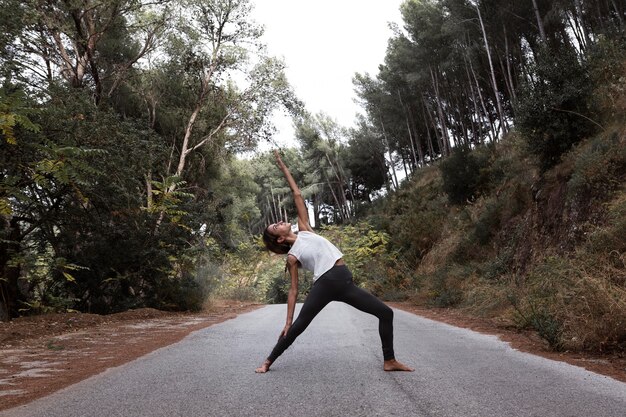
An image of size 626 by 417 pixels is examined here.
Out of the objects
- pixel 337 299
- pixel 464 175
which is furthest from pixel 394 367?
pixel 464 175

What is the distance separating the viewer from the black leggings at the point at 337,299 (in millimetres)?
4691

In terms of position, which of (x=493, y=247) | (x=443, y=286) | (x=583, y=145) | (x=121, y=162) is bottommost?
(x=443, y=286)

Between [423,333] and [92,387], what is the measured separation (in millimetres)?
5567

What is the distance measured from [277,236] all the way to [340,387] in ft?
5.10

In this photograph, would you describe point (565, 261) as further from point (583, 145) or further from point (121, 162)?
point (121, 162)

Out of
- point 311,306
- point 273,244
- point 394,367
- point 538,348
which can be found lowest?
point 538,348

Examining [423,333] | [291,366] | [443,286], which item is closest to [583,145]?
[443,286]

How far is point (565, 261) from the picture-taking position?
376 inches

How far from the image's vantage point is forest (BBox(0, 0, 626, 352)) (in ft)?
29.6

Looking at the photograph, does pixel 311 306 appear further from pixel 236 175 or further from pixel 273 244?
pixel 236 175

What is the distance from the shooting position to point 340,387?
4.06 metres

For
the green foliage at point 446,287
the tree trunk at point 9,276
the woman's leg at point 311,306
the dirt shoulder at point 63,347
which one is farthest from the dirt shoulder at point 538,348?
the tree trunk at point 9,276

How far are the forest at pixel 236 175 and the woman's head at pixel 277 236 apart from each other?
12.4ft

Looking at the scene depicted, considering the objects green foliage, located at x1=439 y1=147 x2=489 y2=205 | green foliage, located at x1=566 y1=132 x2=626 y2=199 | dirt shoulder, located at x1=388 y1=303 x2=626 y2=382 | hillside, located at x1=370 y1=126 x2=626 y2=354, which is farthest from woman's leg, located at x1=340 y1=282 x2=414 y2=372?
green foliage, located at x1=439 y1=147 x2=489 y2=205
